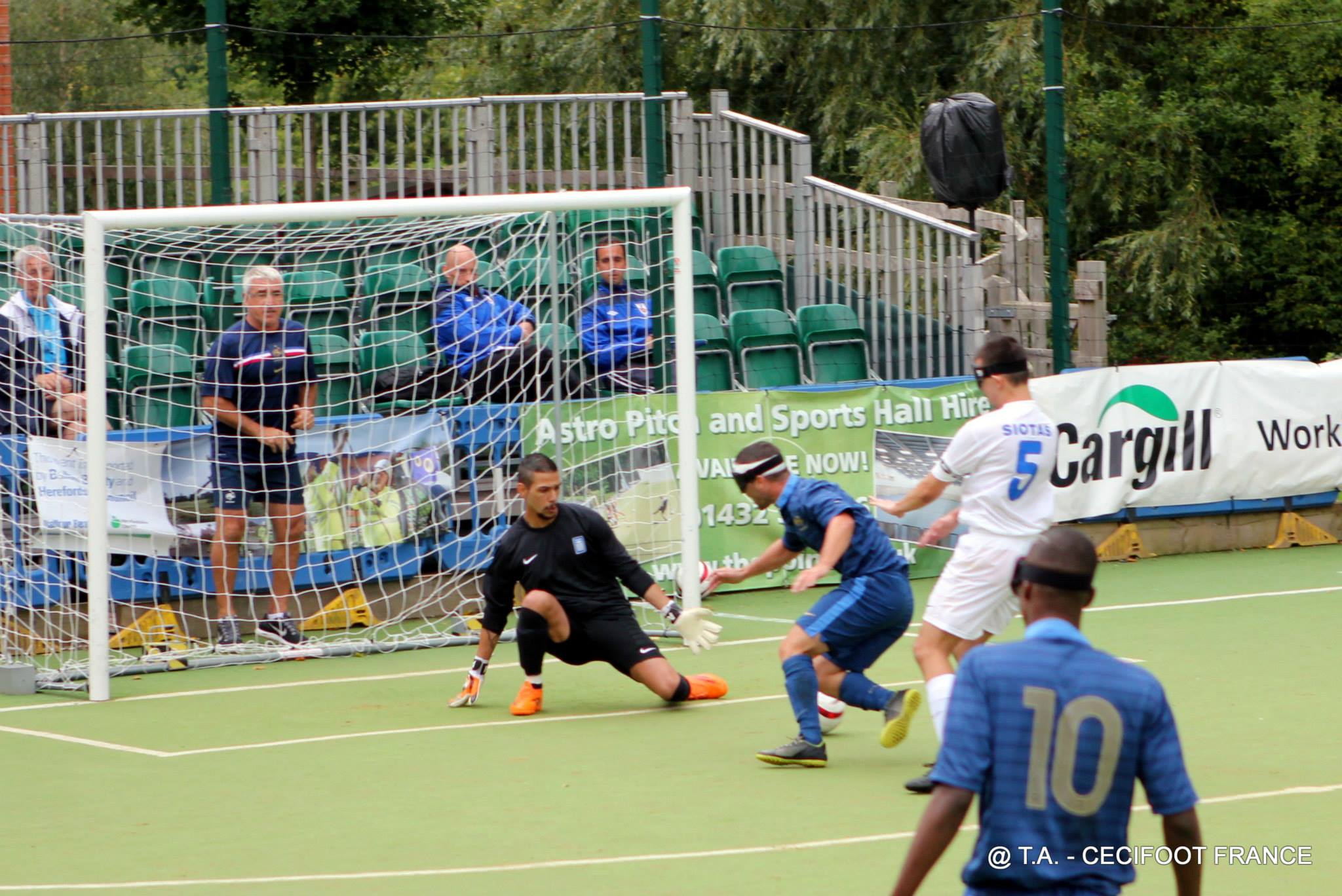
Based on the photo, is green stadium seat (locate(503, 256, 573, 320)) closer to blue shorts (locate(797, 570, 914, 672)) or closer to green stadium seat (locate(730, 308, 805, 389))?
green stadium seat (locate(730, 308, 805, 389))

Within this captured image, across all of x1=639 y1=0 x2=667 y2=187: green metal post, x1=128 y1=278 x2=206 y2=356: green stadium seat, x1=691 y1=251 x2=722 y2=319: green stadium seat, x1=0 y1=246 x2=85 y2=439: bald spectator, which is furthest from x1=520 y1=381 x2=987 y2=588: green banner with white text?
x1=0 y1=246 x2=85 y2=439: bald spectator

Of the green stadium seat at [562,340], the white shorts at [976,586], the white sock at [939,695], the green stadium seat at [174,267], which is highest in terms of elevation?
the green stadium seat at [174,267]

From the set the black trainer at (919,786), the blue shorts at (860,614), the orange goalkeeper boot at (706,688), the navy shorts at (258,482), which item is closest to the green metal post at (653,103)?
the navy shorts at (258,482)

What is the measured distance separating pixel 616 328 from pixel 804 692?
215 inches

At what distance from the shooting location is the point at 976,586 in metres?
7.43

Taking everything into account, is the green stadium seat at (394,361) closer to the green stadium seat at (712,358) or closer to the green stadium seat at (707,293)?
the green stadium seat at (712,358)

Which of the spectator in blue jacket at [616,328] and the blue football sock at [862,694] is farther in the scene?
the spectator in blue jacket at [616,328]

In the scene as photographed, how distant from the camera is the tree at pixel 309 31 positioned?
22547 mm

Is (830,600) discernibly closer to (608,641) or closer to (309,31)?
(608,641)

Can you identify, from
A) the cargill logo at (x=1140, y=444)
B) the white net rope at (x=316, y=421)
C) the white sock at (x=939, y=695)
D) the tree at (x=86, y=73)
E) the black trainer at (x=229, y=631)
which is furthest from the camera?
the tree at (x=86, y=73)

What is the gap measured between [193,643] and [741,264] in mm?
6536

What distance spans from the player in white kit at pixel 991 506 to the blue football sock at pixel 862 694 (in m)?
0.59

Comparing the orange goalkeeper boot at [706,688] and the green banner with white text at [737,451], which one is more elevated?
the green banner with white text at [737,451]

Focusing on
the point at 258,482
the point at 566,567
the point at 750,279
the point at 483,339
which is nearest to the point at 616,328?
the point at 483,339
